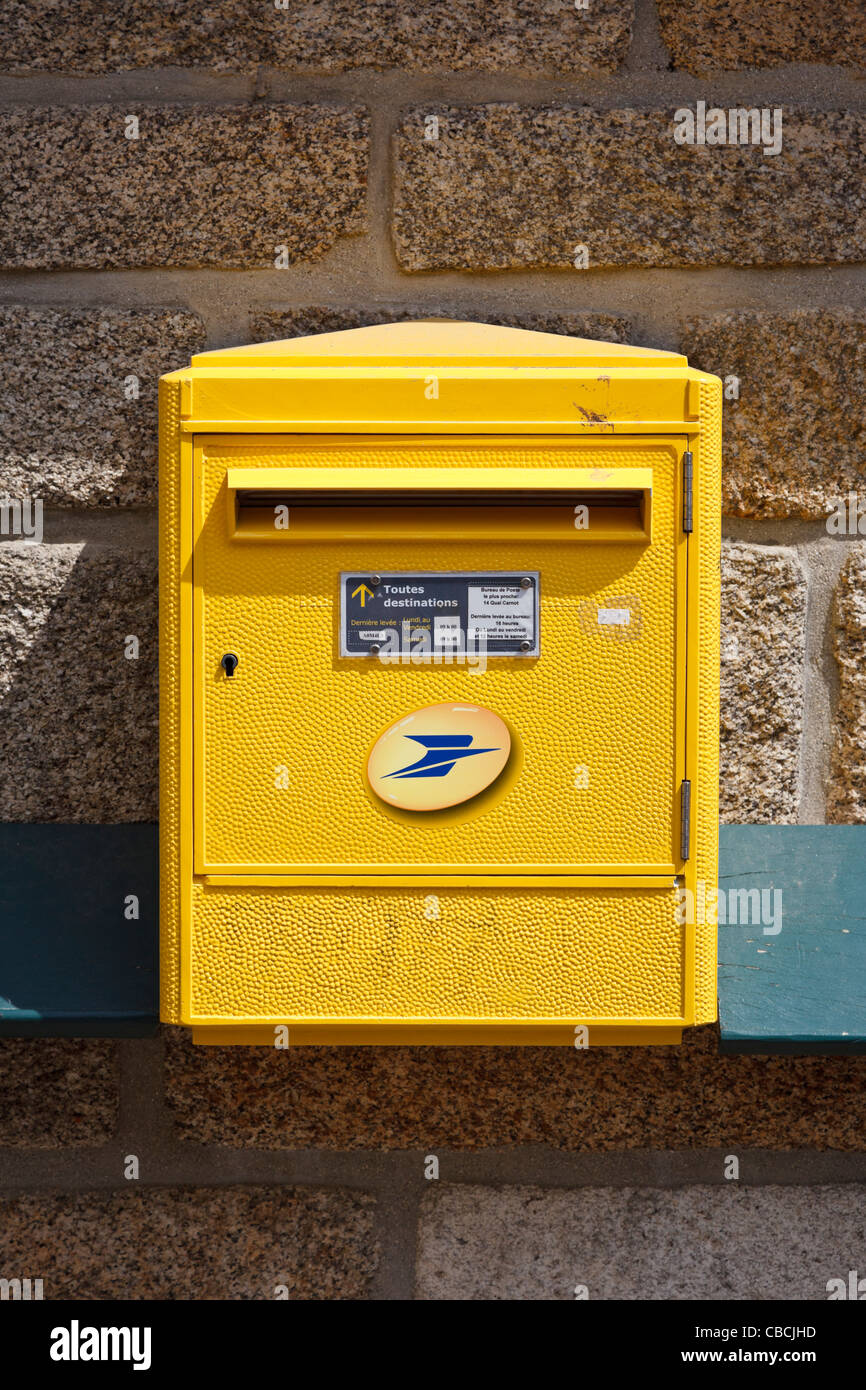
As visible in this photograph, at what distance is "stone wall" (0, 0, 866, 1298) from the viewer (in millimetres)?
1583

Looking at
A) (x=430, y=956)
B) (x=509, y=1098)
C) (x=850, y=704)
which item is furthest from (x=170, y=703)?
(x=850, y=704)

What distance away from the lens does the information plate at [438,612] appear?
3.91ft

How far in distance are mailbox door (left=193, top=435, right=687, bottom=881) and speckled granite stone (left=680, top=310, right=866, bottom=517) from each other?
0.46 metres

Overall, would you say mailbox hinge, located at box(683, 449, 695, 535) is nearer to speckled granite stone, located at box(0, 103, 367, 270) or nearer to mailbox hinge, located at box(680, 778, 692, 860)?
mailbox hinge, located at box(680, 778, 692, 860)

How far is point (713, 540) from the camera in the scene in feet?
3.98

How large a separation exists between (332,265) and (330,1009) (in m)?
1.08

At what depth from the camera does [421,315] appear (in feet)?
5.25

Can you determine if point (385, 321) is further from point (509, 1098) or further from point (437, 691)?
point (509, 1098)

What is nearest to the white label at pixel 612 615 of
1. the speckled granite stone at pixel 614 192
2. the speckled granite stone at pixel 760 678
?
the speckled granite stone at pixel 760 678

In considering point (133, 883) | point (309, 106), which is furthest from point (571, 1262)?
point (309, 106)

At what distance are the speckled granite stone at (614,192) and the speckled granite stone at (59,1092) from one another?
1.32m

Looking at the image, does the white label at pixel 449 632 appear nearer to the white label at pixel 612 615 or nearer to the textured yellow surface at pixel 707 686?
the white label at pixel 612 615

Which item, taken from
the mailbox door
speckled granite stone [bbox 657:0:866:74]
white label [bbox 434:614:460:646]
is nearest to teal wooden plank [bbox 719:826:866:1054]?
the mailbox door

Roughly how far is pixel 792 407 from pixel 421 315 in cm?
57
